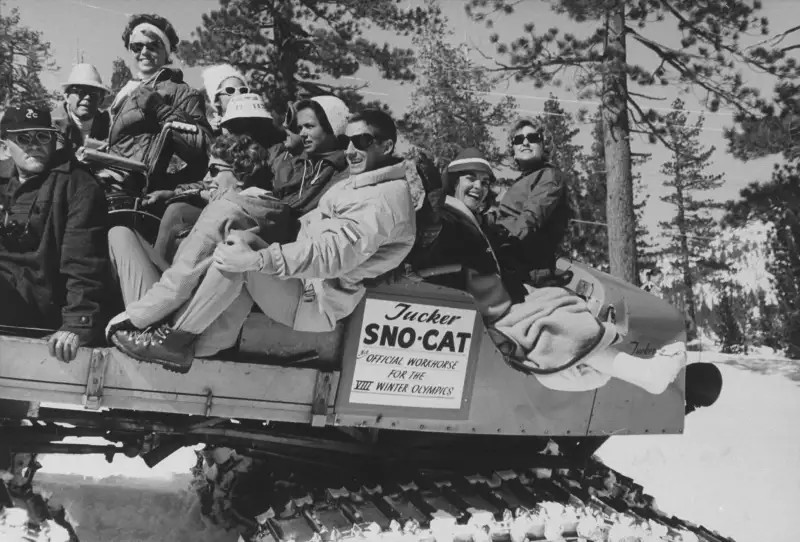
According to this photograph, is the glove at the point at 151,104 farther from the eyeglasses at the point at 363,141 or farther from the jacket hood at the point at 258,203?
the eyeglasses at the point at 363,141

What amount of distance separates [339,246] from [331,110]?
1.04 m

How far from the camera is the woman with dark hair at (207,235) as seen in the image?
9.91 ft

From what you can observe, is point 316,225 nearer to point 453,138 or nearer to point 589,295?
point 589,295

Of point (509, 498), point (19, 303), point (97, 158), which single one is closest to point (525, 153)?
point (509, 498)

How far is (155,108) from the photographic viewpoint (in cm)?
408

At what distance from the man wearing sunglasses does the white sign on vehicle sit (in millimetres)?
405

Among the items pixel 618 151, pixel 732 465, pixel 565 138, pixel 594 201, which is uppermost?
pixel 565 138

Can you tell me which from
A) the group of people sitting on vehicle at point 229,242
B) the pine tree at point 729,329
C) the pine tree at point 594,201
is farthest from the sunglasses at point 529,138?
the pine tree at point 594,201

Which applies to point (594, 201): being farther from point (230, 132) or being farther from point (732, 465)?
point (230, 132)

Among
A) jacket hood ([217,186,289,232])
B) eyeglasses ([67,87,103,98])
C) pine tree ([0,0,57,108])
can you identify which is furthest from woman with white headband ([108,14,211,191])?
pine tree ([0,0,57,108])

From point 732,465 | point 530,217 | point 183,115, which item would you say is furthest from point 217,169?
point 732,465

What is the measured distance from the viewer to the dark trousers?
135 inches

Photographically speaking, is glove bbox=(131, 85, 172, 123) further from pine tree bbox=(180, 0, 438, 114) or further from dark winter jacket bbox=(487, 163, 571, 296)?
pine tree bbox=(180, 0, 438, 114)

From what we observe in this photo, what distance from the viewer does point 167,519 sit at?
16.3 feet
